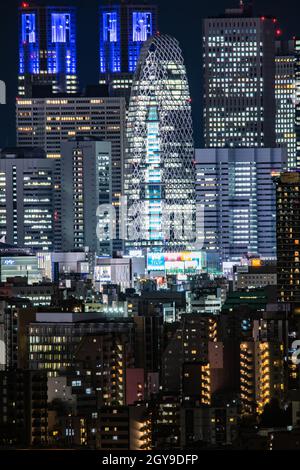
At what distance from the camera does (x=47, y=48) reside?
47.4 meters

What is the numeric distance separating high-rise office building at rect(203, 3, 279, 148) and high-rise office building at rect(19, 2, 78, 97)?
198 inches

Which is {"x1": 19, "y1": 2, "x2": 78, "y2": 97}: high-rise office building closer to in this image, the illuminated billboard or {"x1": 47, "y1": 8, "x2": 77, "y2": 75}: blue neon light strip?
{"x1": 47, "y1": 8, "x2": 77, "y2": 75}: blue neon light strip

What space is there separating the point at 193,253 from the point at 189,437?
24.2 metres

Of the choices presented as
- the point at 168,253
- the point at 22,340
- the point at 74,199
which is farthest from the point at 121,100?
the point at 22,340

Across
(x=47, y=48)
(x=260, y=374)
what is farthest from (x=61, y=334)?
(x=47, y=48)

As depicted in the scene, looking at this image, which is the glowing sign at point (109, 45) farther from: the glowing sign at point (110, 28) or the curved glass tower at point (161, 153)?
the curved glass tower at point (161, 153)

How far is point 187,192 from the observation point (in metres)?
38.5

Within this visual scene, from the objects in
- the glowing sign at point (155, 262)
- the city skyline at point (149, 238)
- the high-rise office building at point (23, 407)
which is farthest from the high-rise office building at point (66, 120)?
the high-rise office building at point (23, 407)

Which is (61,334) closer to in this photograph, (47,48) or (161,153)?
(161,153)

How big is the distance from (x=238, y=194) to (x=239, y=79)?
3433 millimetres

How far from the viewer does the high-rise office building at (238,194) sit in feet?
131

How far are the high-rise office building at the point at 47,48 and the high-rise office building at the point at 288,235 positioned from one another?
21.6 m

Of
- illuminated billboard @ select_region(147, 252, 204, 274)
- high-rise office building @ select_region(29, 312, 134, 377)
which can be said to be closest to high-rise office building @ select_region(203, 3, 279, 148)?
illuminated billboard @ select_region(147, 252, 204, 274)

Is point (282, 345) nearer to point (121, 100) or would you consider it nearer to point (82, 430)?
point (82, 430)
